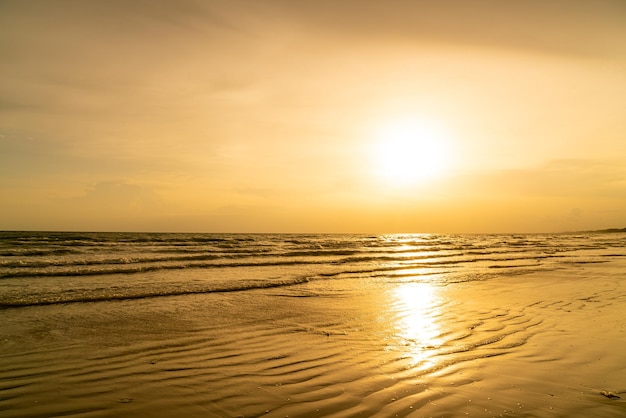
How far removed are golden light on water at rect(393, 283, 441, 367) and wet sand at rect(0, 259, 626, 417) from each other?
0.05 metres

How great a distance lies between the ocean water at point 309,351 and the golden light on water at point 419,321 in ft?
0.16

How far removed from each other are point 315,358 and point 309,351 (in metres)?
0.45

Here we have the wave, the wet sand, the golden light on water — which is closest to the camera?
the wet sand

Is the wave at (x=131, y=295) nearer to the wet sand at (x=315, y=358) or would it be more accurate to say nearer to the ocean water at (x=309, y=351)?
the ocean water at (x=309, y=351)

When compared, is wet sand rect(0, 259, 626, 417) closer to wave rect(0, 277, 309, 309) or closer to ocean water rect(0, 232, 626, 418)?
ocean water rect(0, 232, 626, 418)

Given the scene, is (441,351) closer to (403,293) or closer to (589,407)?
(589,407)

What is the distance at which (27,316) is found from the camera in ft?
31.9

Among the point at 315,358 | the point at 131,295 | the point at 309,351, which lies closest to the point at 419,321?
the point at 309,351


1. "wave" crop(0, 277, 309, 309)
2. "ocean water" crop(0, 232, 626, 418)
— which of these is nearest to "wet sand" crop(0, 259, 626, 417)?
"ocean water" crop(0, 232, 626, 418)

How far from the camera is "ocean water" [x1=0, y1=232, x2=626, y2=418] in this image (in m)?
4.84

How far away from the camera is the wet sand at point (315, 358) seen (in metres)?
4.80

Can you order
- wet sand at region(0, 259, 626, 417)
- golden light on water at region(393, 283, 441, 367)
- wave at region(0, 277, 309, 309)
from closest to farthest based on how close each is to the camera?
wet sand at region(0, 259, 626, 417), golden light on water at region(393, 283, 441, 367), wave at region(0, 277, 309, 309)

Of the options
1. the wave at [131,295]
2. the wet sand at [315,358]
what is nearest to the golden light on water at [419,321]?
the wet sand at [315,358]

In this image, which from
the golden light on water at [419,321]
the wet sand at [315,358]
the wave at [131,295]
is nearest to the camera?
the wet sand at [315,358]
